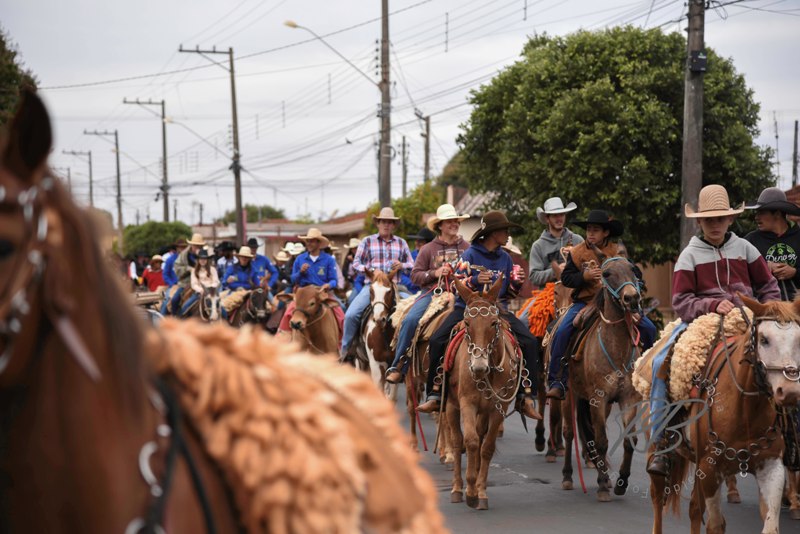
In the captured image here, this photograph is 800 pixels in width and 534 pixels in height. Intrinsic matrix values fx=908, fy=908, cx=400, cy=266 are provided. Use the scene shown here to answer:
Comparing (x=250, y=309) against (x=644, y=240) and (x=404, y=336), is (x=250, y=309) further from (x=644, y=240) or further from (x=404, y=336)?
(x=644, y=240)

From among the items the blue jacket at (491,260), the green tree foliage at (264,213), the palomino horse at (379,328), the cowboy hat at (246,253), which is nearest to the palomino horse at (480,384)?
the blue jacket at (491,260)

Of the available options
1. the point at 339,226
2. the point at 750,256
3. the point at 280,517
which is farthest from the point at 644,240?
the point at 339,226

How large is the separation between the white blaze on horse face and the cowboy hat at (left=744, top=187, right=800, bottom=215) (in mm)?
2661

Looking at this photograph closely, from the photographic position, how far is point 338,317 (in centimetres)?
1561

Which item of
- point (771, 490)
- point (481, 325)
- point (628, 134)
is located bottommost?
point (771, 490)

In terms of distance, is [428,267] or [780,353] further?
[428,267]

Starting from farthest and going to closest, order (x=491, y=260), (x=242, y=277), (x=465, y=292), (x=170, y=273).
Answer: (x=170, y=273)
(x=242, y=277)
(x=491, y=260)
(x=465, y=292)

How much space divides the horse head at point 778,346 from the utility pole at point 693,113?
9124 mm

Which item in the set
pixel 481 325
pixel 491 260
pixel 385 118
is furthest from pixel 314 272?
pixel 385 118

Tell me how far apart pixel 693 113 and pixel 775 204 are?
7.01 m

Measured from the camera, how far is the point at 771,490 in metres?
6.51

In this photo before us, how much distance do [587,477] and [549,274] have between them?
A: 268cm

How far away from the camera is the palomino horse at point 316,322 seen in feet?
49.0

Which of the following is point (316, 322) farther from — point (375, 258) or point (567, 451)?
point (567, 451)
